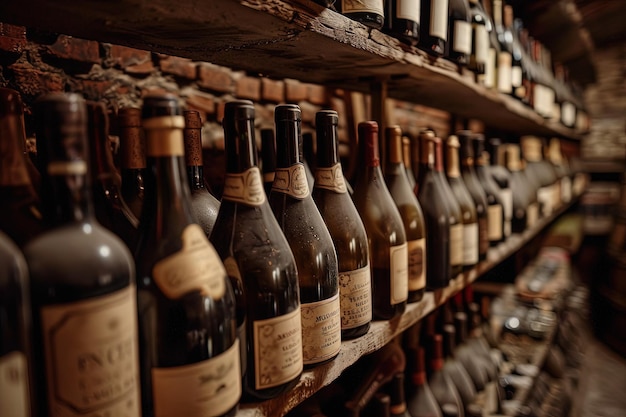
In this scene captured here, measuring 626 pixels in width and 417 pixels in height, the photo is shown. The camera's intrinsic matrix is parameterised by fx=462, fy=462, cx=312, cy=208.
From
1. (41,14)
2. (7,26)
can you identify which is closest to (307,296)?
(41,14)

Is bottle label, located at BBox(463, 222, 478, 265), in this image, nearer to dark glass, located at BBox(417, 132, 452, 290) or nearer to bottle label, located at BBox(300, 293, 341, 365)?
dark glass, located at BBox(417, 132, 452, 290)

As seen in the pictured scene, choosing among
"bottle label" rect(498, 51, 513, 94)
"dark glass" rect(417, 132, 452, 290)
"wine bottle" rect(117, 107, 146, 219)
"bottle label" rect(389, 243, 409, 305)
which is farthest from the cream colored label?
"wine bottle" rect(117, 107, 146, 219)

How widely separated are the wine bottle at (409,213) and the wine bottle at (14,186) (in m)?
0.70

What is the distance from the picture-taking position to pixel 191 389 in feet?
1.50

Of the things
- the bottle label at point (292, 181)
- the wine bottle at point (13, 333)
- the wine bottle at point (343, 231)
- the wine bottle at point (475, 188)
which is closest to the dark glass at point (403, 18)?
the wine bottle at point (343, 231)

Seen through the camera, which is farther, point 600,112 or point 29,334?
point 600,112

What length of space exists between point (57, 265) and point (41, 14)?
0.35 metres

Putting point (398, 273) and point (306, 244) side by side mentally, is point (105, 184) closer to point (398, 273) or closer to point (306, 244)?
point (306, 244)

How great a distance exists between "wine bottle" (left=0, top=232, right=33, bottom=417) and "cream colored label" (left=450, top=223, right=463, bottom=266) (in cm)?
98

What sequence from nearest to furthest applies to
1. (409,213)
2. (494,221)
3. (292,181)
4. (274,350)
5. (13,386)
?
(13,386) → (274,350) → (292,181) → (409,213) → (494,221)

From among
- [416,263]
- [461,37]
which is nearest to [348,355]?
[416,263]

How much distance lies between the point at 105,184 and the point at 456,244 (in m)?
0.86

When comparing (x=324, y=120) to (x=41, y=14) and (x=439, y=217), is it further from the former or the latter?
(x=439, y=217)

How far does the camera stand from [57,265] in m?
0.37
